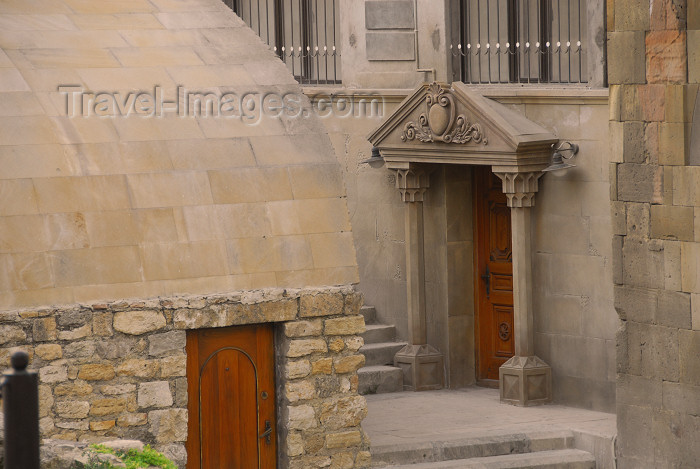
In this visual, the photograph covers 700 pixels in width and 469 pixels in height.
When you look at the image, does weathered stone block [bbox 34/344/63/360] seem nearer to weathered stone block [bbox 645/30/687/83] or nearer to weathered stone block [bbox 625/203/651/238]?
weathered stone block [bbox 625/203/651/238]

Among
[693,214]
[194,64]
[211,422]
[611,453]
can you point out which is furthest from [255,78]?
[611,453]

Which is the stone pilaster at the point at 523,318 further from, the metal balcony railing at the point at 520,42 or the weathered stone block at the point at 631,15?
the weathered stone block at the point at 631,15

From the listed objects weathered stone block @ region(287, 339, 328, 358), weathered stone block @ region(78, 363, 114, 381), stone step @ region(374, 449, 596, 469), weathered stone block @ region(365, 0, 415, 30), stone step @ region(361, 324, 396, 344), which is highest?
weathered stone block @ region(365, 0, 415, 30)

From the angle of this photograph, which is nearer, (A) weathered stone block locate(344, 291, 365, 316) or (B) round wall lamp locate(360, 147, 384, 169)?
(A) weathered stone block locate(344, 291, 365, 316)

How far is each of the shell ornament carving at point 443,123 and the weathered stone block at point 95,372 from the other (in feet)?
16.5

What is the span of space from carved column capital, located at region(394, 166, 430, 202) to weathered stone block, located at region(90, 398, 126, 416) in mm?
5199

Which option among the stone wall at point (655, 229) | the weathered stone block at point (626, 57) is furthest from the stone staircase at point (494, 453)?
the weathered stone block at point (626, 57)

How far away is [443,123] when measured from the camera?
1377cm

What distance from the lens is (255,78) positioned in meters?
11.5

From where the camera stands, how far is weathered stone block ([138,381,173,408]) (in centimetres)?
1017

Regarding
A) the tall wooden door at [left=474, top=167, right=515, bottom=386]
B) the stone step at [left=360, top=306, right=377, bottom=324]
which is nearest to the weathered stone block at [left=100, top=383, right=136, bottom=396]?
the stone step at [left=360, top=306, right=377, bottom=324]

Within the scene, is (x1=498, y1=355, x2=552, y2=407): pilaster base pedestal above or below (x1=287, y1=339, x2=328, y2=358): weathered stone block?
below

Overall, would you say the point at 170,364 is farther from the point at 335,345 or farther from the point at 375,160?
the point at 375,160

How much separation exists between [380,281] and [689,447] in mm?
4707
